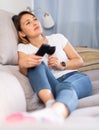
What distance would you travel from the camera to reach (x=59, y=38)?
1.62 meters

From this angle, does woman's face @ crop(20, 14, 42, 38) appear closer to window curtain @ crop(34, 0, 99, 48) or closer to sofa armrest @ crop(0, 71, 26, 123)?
sofa armrest @ crop(0, 71, 26, 123)

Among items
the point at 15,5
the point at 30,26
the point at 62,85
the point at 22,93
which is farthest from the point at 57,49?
the point at 15,5

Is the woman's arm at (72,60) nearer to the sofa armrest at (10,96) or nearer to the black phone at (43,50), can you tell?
the black phone at (43,50)

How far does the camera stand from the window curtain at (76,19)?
2438mm

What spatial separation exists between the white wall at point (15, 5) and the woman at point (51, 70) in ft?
2.22

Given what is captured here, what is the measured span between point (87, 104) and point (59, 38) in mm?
561

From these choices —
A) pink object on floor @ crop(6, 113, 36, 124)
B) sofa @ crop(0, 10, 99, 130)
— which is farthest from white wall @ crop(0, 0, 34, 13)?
pink object on floor @ crop(6, 113, 36, 124)

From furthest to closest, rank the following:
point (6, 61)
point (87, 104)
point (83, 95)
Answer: point (6, 61) < point (83, 95) < point (87, 104)

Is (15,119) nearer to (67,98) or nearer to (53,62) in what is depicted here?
(67,98)

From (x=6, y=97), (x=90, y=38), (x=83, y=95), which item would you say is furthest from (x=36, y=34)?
(x=90, y=38)

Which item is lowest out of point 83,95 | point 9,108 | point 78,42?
point 78,42

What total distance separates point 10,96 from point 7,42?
617 mm

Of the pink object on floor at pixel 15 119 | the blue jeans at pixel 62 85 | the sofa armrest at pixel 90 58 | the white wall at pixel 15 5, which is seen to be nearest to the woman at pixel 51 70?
the blue jeans at pixel 62 85

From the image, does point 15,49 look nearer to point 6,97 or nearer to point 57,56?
point 57,56
